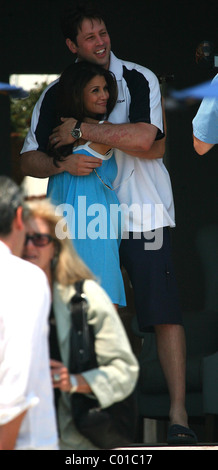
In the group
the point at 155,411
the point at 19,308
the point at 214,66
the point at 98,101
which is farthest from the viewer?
the point at 155,411

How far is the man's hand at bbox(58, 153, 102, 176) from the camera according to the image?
4.09m

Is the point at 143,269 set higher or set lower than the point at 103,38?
lower

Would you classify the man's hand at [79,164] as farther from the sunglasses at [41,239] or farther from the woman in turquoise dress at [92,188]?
the sunglasses at [41,239]

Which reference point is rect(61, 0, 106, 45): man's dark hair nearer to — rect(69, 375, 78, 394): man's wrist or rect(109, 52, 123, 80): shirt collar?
rect(109, 52, 123, 80): shirt collar

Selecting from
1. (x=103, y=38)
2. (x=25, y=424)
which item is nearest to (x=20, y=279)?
(x=25, y=424)

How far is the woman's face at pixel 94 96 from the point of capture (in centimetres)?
418

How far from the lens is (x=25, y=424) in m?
3.09

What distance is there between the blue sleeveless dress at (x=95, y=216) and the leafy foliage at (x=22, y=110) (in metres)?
0.90

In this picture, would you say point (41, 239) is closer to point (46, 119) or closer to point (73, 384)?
point (73, 384)

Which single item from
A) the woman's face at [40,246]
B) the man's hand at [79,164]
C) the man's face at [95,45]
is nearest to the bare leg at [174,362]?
the man's hand at [79,164]

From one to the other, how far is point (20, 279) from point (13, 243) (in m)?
0.20

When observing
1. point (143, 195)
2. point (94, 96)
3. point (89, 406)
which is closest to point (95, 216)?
point (143, 195)

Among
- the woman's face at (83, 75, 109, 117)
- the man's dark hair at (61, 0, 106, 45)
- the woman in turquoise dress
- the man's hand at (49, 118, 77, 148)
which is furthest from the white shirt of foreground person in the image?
the man's dark hair at (61, 0, 106, 45)

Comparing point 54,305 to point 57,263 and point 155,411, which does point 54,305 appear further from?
point 155,411
